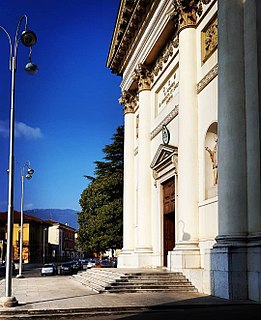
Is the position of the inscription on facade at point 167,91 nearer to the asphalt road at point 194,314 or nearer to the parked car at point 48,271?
the asphalt road at point 194,314

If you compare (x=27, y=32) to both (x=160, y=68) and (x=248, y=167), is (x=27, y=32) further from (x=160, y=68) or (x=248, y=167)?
(x=160, y=68)

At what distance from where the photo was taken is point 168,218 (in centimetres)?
2783

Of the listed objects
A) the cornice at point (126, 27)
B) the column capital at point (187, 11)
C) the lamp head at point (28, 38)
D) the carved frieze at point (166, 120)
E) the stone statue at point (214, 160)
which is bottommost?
the stone statue at point (214, 160)

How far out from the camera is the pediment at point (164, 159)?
24.7m

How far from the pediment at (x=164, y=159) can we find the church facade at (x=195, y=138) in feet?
0.21

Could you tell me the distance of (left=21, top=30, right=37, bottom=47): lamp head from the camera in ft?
52.3

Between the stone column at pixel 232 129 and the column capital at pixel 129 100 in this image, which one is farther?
the column capital at pixel 129 100

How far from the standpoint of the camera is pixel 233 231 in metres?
16.5

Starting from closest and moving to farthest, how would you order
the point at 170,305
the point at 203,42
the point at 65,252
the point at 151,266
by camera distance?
1. the point at 170,305
2. the point at 203,42
3. the point at 151,266
4. the point at 65,252

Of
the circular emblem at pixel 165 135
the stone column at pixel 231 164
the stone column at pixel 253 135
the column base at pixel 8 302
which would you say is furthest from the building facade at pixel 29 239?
the stone column at pixel 253 135

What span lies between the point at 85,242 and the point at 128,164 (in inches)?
602

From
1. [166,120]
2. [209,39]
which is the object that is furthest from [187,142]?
[166,120]

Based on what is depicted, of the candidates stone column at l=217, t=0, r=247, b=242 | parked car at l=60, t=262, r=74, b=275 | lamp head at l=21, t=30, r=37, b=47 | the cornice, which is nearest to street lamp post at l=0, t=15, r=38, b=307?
lamp head at l=21, t=30, r=37, b=47

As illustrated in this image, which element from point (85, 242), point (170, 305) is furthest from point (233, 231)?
point (85, 242)
